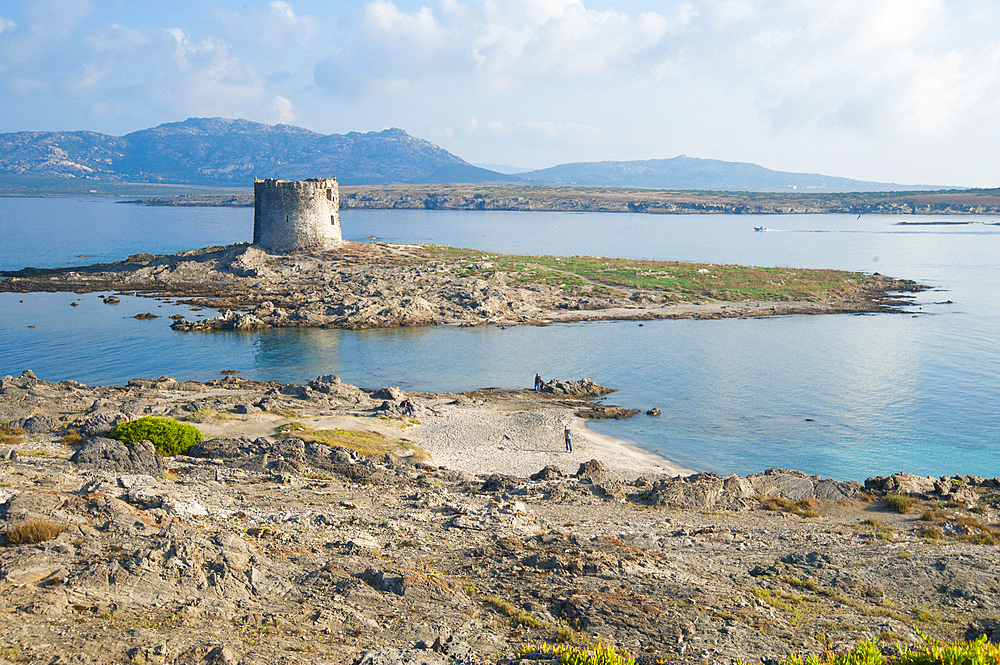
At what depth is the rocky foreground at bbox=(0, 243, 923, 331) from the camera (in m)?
57.1

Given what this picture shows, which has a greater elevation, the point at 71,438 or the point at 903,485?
the point at 903,485

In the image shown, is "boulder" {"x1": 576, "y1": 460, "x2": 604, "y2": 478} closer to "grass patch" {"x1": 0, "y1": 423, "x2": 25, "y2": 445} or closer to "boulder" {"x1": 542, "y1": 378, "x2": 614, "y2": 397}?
"boulder" {"x1": 542, "y1": 378, "x2": 614, "y2": 397}

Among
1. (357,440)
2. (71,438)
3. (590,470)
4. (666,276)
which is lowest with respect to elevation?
(357,440)

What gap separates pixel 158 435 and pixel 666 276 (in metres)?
59.1

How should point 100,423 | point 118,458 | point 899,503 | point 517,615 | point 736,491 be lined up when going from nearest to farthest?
point 517,615
point 118,458
point 899,503
point 736,491
point 100,423

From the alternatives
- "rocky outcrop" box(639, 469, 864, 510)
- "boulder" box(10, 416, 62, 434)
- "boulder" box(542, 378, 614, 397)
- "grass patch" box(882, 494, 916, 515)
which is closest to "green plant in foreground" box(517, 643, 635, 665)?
"rocky outcrop" box(639, 469, 864, 510)

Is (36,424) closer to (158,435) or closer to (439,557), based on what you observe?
(158,435)

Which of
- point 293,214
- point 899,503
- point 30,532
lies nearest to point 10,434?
point 30,532

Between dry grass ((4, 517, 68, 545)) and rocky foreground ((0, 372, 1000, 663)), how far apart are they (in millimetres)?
102

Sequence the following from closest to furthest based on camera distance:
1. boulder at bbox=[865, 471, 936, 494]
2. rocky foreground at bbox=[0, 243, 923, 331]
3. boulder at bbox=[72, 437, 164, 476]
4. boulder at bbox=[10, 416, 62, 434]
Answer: boulder at bbox=[72, 437, 164, 476] < boulder at bbox=[865, 471, 936, 494] < boulder at bbox=[10, 416, 62, 434] < rocky foreground at bbox=[0, 243, 923, 331]

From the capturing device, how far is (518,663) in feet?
35.6

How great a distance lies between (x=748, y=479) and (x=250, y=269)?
5808 cm

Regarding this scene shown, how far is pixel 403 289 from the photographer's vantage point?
6206 cm

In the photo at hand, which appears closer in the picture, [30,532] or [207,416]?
[30,532]
